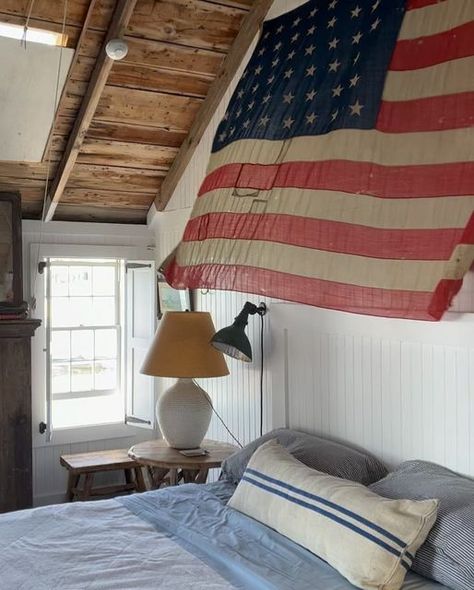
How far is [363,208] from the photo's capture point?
2.65m

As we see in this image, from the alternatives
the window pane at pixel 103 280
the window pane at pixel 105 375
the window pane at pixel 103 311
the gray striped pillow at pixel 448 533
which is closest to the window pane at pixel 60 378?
the window pane at pixel 105 375

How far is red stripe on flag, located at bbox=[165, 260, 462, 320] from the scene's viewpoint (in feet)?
7.64

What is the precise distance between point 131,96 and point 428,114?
7.57 ft

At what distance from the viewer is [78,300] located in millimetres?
5273

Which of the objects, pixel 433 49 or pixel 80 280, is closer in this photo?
pixel 433 49

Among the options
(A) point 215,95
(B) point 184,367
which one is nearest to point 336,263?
(B) point 184,367

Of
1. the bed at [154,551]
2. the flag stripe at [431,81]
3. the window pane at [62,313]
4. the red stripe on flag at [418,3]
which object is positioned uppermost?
the red stripe on flag at [418,3]

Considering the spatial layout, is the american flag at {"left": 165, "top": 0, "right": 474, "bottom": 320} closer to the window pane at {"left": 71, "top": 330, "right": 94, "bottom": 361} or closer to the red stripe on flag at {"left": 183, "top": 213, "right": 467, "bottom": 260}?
the red stripe on flag at {"left": 183, "top": 213, "right": 467, "bottom": 260}

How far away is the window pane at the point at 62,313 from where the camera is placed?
16.9ft

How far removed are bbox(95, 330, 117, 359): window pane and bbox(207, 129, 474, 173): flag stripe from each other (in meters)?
2.29

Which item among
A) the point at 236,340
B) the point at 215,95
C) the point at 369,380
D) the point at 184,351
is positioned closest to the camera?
the point at 369,380

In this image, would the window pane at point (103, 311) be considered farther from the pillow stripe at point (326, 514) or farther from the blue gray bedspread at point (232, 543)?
the pillow stripe at point (326, 514)

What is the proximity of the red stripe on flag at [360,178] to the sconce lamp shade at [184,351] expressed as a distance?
33.8 inches

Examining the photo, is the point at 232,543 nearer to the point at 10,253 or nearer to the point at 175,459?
the point at 175,459
